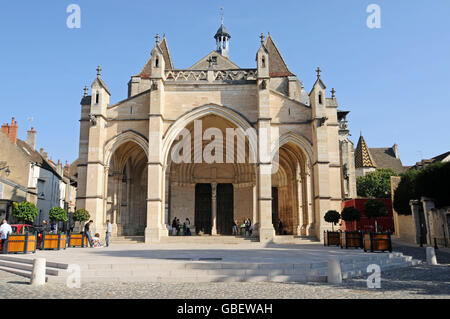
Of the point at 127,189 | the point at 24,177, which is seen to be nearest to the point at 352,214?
the point at 127,189

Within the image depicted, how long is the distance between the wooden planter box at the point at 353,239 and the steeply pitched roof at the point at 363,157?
140 feet

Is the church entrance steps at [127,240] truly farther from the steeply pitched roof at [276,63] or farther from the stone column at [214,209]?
the steeply pitched roof at [276,63]

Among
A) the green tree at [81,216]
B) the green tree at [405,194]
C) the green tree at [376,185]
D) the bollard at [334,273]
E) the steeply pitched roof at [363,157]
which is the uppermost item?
the steeply pitched roof at [363,157]

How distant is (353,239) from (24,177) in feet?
72.7

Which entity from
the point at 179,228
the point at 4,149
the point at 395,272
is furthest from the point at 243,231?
the point at 4,149

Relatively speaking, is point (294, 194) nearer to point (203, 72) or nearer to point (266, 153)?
point (266, 153)

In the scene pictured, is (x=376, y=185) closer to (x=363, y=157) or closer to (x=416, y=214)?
Result: (x=363, y=157)

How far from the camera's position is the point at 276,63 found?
31.2m

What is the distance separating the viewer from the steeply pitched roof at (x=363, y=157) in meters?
54.9

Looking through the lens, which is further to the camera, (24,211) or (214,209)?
(214,209)

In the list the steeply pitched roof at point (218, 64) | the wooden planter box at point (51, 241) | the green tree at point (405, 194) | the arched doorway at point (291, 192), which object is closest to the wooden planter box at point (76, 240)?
Answer: the wooden planter box at point (51, 241)

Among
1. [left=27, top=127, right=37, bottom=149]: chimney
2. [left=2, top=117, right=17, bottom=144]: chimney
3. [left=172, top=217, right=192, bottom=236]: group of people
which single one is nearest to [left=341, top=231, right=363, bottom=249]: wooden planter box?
[left=172, top=217, right=192, bottom=236]: group of people

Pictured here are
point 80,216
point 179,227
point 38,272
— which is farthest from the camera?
point 179,227
